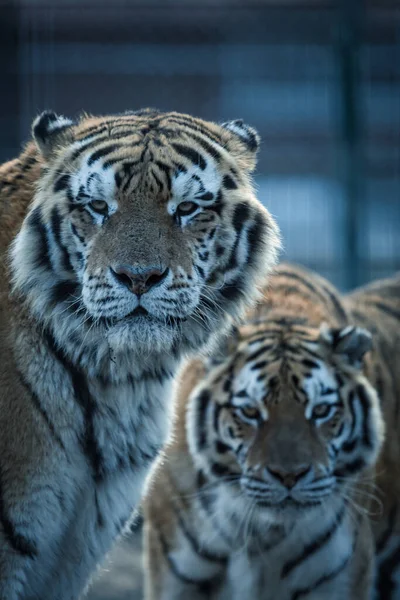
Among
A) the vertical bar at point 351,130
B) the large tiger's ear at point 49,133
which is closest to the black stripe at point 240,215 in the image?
the large tiger's ear at point 49,133

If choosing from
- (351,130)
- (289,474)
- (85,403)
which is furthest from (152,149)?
(351,130)

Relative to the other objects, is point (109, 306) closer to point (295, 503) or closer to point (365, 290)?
point (295, 503)

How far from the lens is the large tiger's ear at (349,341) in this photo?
277cm

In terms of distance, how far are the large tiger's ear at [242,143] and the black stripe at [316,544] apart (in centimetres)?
107

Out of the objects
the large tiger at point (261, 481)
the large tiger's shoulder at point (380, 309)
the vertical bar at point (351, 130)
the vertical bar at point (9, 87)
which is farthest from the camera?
the vertical bar at point (9, 87)

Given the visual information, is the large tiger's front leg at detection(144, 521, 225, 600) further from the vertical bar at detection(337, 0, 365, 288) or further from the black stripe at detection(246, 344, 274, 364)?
the vertical bar at detection(337, 0, 365, 288)

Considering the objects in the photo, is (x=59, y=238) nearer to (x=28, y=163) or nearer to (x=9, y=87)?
(x=28, y=163)

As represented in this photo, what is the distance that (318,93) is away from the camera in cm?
598

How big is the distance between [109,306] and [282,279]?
133 cm

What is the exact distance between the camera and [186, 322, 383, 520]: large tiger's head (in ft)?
8.50

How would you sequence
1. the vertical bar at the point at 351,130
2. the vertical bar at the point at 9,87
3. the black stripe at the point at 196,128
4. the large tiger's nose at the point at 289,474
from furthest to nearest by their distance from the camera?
the vertical bar at the point at 9,87 → the vertical bar at the point at 351,130 → the large tiger's nose at the point at 289,474 → the black stripe at the point at 196,128

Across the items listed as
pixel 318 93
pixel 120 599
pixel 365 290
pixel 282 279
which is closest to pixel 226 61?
pixel 318 93

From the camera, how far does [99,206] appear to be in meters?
2.03

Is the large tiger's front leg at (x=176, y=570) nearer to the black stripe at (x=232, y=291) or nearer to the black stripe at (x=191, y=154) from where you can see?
the black stripe at (x=232, y=291)
